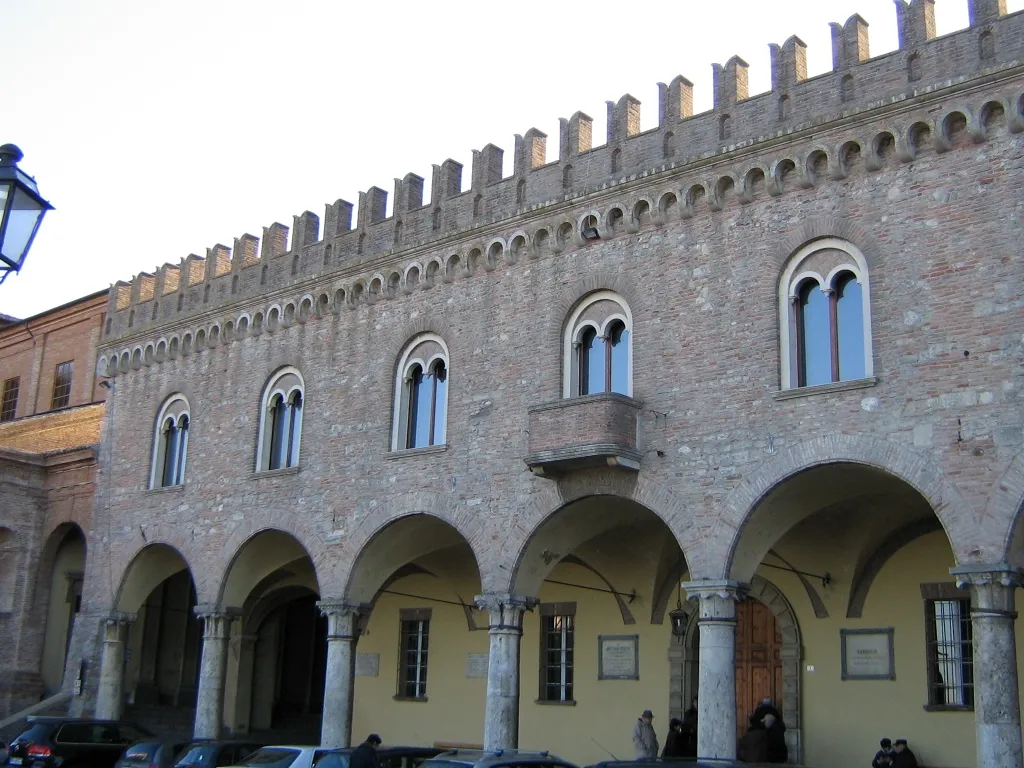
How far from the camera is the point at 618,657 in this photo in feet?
63.4

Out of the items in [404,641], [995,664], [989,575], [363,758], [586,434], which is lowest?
[363,758]

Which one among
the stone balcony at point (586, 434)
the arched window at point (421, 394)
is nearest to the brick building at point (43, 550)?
the arched window at point (421, 394)

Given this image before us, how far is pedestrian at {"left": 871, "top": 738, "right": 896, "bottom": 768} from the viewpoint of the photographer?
15.0 meters

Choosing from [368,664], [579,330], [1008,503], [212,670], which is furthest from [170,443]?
[1008,503]

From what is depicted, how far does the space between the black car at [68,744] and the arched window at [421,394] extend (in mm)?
6294

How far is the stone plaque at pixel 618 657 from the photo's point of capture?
19.1 meters

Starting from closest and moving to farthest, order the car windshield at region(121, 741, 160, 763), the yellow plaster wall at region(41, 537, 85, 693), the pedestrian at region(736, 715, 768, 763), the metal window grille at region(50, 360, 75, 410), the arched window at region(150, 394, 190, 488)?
the pedestrian at region(736, 715, 768, 763) < the car windshield at region(121, 741, 160, 763) < the arched window at region(150, 394, 190, 488) < the yellow plaster wall at region(41, 537, 85, 693) < the metal window grille at region(50, 360, 75, 410)

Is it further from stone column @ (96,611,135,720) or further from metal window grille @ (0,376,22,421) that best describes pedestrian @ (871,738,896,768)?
metal window grille @ (0,376,22,421)

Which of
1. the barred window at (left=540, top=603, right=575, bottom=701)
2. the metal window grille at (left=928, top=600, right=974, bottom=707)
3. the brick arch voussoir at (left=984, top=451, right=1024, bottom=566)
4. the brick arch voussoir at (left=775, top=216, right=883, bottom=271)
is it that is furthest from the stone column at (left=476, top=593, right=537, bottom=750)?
the brick arch voussoir at (left=984, top=451, right=1024, bottom=566)

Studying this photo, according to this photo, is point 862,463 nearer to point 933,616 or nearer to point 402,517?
point 933,616

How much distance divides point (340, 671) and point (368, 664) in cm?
432

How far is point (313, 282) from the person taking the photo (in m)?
20.7

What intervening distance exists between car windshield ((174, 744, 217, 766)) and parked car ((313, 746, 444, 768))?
2.80 metres

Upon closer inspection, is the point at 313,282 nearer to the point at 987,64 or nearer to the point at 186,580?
the point at 186,580
